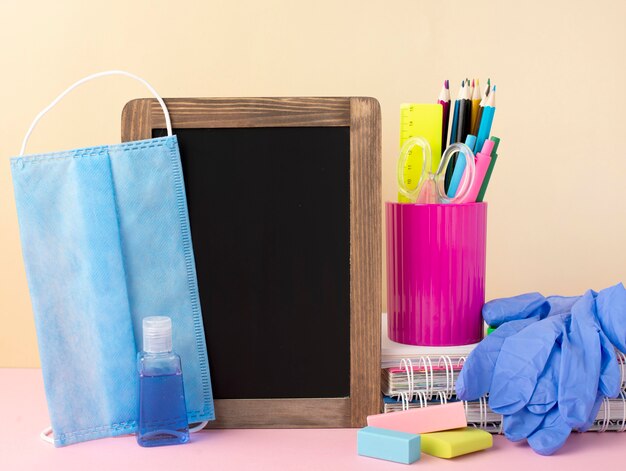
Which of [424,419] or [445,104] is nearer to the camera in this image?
[424,419]

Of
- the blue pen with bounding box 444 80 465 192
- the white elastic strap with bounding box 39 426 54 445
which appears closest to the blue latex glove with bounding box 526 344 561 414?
the blue pen with bounding box 444 80 465 192

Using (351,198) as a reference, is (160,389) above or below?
below

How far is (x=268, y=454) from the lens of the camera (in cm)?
78

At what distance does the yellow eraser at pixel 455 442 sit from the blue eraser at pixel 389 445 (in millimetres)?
20

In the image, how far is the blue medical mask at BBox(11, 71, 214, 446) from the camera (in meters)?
0.80

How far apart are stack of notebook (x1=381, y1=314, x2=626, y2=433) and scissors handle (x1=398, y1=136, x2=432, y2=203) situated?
178 mm

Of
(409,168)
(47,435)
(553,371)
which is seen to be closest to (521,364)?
(553,371)

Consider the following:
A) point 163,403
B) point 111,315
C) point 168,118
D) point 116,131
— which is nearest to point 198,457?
point 163,403

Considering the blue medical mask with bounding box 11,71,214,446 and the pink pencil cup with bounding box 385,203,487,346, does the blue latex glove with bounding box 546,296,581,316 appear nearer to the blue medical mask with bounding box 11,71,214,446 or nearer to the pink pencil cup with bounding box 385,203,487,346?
the pink pencil cup with bounding box 385,203,487,346

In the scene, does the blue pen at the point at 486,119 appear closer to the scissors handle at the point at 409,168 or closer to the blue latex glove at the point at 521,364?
the scissors handle at the point at 409,168

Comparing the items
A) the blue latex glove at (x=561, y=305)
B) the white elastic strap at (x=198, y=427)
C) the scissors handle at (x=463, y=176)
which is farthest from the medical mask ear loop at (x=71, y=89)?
the blue latex glove at (x=561, y=305)

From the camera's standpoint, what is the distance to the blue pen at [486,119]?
87 cm

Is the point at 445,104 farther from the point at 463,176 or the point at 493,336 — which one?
the point at 493,336

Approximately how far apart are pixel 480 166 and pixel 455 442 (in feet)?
0.96
